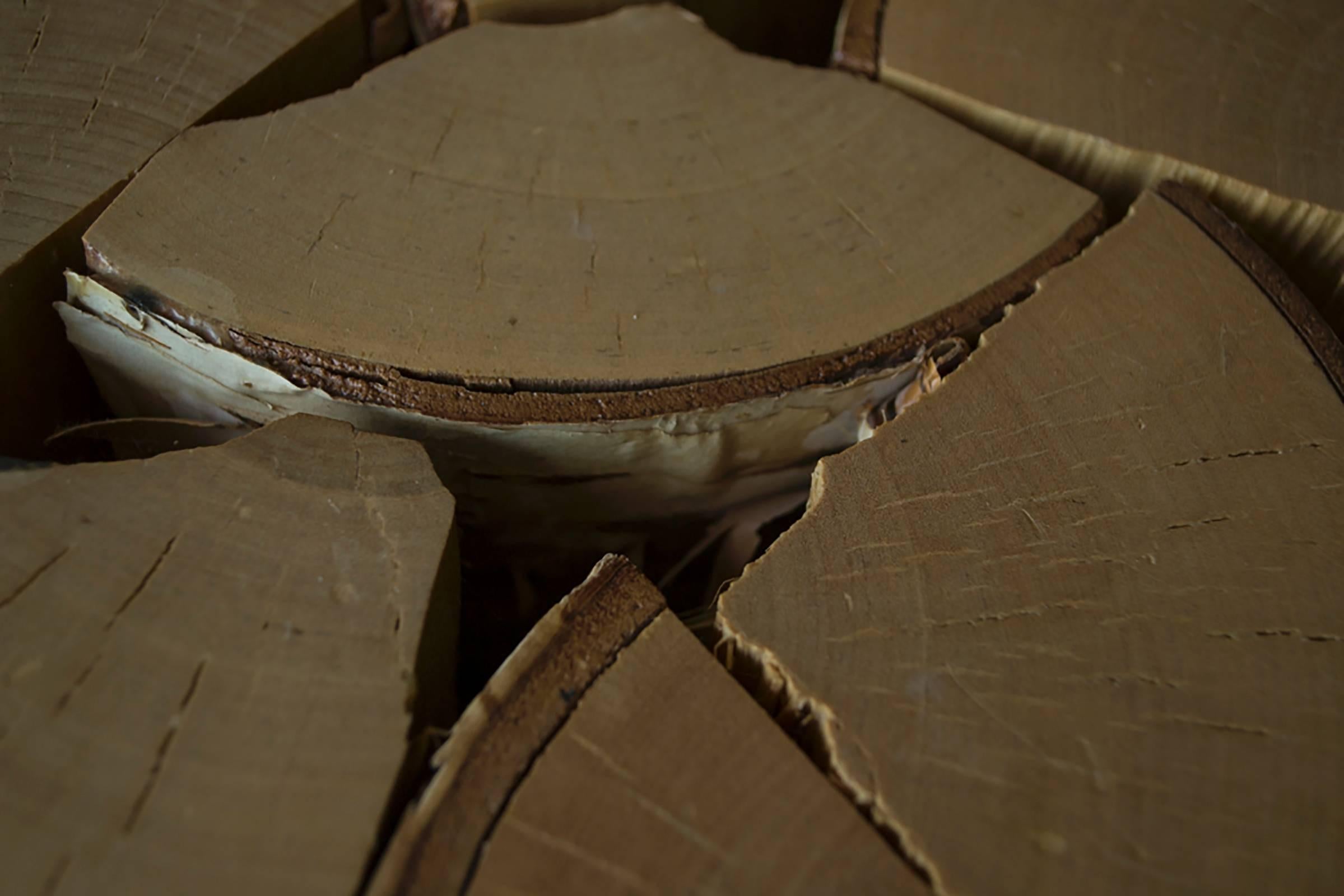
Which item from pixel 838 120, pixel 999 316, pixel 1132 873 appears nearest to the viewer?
pixel 1132 873

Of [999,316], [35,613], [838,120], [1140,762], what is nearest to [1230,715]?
[1140,762]

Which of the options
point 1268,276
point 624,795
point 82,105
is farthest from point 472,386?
point 1268,276

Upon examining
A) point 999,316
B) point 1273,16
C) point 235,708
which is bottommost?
point 235,708

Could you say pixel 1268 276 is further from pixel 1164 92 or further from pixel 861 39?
pixel 861 39

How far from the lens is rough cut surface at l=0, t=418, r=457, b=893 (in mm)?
621

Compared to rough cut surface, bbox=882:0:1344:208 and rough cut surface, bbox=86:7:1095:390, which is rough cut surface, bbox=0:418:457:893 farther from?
rough cut surface, bbox=882:0:1344:208

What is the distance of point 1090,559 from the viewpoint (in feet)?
2.59

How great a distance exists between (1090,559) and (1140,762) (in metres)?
0.17

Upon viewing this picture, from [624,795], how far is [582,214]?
0.56m

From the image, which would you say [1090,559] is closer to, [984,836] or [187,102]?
[984,836]

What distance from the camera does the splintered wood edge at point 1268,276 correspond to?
925mm

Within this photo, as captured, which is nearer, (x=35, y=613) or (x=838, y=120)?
(x=35, y=613)

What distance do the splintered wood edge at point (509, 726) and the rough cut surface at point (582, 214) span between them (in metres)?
0.23

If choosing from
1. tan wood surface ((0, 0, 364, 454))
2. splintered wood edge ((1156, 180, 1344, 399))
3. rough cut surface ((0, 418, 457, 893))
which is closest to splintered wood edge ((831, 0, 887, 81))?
splintered wood edge ((1156, 180, 1344, 399))
